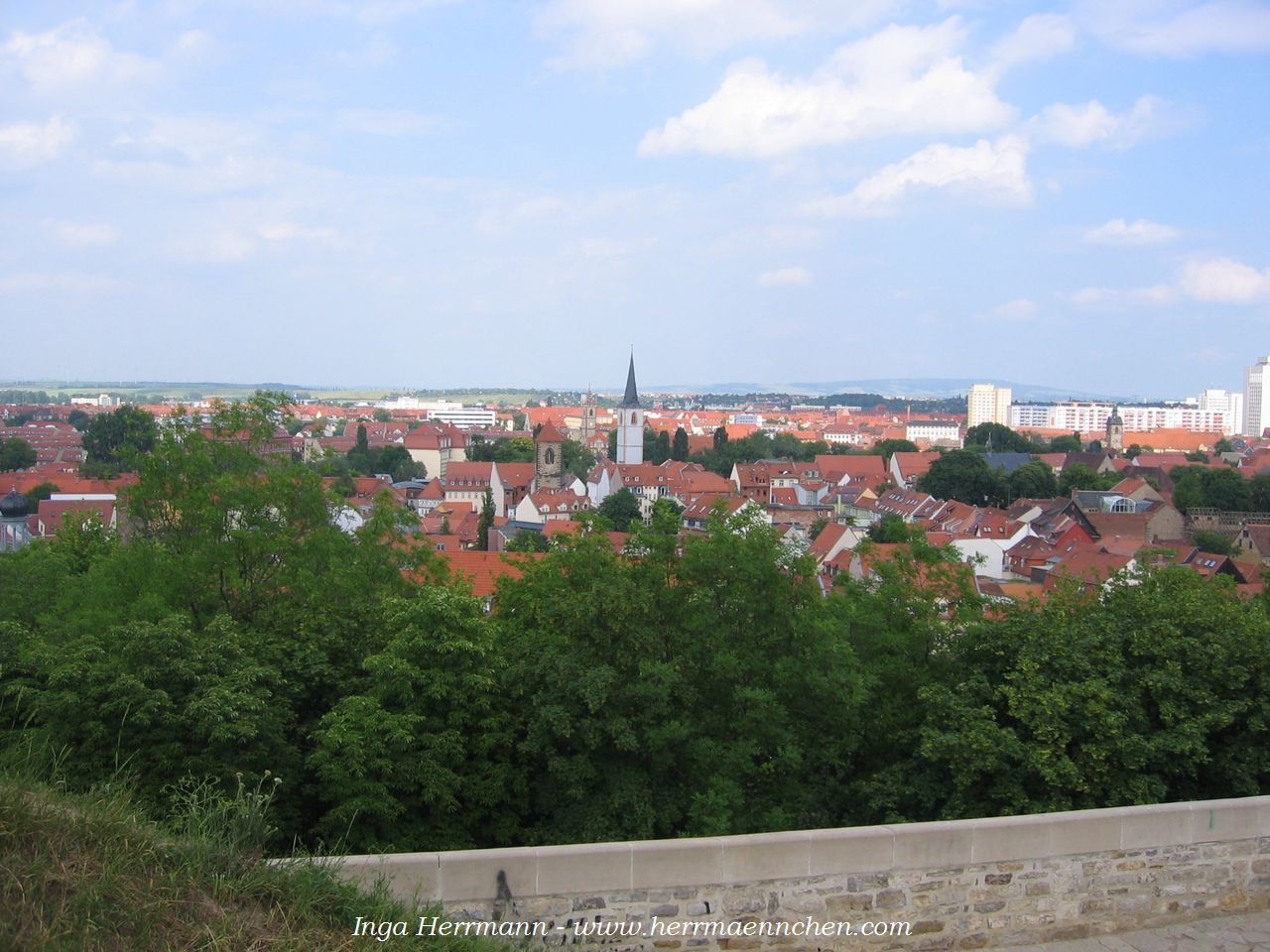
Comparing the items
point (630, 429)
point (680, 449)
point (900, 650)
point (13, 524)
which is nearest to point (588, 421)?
point (680, 449)

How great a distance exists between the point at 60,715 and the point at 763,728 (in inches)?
221

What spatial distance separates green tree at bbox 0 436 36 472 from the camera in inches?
3492

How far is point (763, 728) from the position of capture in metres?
9.03

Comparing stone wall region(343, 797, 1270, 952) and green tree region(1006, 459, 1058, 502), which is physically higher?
stone wall region(343, 797, 1270, 952)

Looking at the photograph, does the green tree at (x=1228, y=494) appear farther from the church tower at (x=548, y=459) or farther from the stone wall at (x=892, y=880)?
the stone wall at (x=892, y=880)

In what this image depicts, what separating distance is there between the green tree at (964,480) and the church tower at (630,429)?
33.0 m

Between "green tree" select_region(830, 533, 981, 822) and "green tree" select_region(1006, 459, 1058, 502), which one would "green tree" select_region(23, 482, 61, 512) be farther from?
"green tree" select_region(1006, 459, 1058, 502)

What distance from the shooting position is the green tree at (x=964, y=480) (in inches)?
3105

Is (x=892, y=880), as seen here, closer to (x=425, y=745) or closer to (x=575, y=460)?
(x=425, y=745)

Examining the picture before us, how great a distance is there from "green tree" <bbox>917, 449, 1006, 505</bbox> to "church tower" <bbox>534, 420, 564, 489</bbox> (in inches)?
1146

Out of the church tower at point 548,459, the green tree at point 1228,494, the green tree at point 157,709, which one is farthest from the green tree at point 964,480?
the green tree at point 157,709

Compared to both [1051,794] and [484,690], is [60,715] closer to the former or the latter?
Answer: [484,690]

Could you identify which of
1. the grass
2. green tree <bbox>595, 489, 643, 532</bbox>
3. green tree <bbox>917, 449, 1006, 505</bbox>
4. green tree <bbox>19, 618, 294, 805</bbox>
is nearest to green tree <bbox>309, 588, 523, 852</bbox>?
green tree <bbox>19, 618, 294, 805</bbox>

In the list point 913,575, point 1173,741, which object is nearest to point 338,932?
point 1173,741
